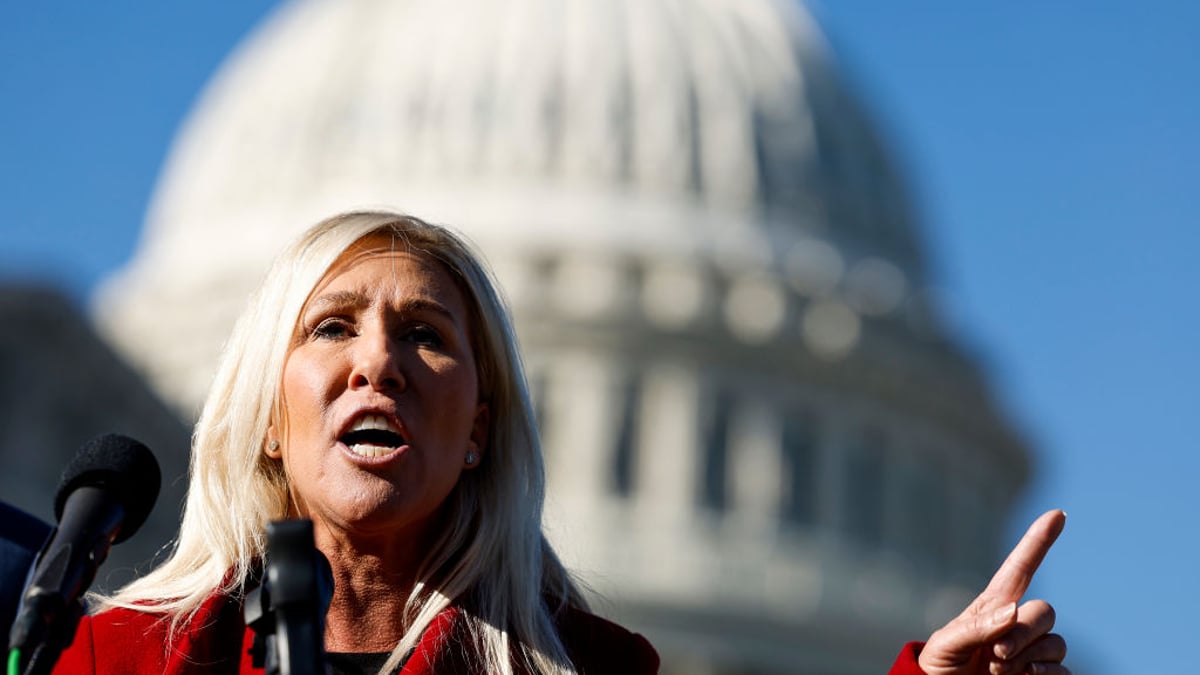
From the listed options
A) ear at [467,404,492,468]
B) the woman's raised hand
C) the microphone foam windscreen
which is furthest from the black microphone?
the woman's raised hand

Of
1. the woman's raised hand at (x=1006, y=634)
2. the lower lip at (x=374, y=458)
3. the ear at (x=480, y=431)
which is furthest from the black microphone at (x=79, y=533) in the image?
the woman's raised hand at (x=1006, y=634)

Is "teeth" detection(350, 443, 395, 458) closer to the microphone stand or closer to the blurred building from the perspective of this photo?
the microphone stand

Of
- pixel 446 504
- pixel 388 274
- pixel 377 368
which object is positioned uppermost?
pixel 388 274

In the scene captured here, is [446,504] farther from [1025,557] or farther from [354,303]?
[1025,557]

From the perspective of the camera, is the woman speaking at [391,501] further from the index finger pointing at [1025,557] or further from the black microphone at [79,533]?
the black microphone at [79,533]

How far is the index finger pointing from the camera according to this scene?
429 centimetres

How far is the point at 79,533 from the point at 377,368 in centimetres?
72

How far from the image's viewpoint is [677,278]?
66.2 metres

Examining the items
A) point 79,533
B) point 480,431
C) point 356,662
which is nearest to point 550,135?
point 480,431

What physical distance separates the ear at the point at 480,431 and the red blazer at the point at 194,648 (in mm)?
371

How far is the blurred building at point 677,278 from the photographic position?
63500 mm

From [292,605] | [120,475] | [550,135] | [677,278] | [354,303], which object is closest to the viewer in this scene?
[292,605]

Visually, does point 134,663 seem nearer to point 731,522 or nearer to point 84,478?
point 84,478

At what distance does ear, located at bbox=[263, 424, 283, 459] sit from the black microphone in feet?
1.77
